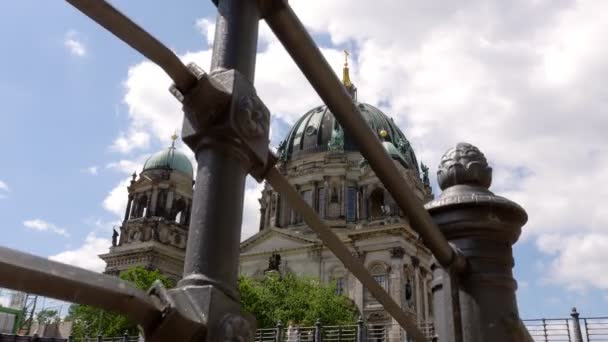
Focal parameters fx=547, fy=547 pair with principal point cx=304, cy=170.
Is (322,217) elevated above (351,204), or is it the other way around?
(351,204)

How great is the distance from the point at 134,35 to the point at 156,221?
50.6 m

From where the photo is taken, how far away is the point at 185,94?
58.7 inches

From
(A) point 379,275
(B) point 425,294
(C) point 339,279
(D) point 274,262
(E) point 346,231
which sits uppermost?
(E) point 346,231

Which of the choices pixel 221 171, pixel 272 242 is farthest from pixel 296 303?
pixel 221 171

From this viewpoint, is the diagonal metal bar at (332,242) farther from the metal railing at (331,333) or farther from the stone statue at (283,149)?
the stone statue at (283,149)

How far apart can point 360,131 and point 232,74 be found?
0.78 metres

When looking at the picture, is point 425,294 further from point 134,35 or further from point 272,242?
point 134,35

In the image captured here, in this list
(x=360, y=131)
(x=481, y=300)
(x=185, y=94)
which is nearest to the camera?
(x=185, y=94)

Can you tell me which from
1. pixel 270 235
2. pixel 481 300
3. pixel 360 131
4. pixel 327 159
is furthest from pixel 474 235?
pixel 327 159

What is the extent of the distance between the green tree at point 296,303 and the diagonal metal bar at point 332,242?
32379 millimetres

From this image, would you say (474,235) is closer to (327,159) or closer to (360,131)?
(360,131)

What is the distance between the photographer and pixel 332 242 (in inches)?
79.4

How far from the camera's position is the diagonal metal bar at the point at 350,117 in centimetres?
186

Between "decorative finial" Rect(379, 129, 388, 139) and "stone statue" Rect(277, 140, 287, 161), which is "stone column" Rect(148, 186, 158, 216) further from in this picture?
"decorative finial" Rect(379, 129, 388, 139)
